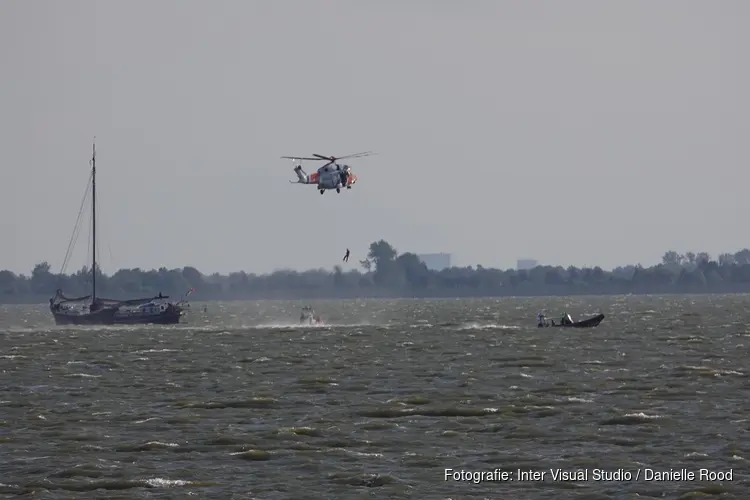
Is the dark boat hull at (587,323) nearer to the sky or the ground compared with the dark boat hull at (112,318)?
nearer to the ground

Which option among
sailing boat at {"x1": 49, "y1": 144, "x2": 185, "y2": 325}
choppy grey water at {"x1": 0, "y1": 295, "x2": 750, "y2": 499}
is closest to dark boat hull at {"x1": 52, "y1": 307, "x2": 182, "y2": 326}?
sailing boat at {"x1": 49, "y1": 144, "x2": 185, "y2": 325}

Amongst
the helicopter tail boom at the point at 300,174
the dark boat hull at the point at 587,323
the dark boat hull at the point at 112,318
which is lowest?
the dark boat hull at the point at 587,323

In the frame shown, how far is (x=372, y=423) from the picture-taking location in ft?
178

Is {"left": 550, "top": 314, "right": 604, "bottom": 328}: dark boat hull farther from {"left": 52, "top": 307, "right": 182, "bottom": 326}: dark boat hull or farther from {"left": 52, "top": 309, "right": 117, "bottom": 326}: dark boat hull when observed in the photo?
{"left": 52, "top": 309, "right": 117, "bottom": 326}: dark boat hull

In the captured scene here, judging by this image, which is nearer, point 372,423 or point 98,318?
point 372,423

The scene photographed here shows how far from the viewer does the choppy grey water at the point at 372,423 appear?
135 ft

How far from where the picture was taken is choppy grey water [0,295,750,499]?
41.1m

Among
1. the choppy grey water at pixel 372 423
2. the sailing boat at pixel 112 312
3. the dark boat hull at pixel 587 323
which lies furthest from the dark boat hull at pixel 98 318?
the choppy grey water at pixel 372 423

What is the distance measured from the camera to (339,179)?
107438 millimetres

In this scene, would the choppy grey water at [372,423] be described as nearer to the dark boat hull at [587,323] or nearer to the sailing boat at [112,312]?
the dark boat hull at [587,323]

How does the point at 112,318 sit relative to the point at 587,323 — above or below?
above

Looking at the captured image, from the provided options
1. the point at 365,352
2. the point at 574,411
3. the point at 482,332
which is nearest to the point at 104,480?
the point at 574,411

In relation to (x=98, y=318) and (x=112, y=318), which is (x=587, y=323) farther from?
(x=98, y=318)

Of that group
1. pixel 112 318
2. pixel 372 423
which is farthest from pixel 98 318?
pixel 372 423
